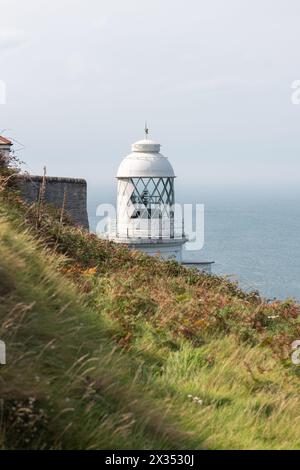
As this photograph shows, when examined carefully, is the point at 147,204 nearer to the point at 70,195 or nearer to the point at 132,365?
the point at 70,195

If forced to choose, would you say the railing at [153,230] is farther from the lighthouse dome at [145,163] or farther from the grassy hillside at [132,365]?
the grassy hillside at [132,365]

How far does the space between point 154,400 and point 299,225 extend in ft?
517

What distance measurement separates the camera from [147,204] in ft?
127

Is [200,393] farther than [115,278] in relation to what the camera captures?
No

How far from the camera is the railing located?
37.8 metres

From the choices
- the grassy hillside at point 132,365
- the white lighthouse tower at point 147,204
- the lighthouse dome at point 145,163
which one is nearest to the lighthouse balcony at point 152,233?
the white lighthouse tower at point 147,204

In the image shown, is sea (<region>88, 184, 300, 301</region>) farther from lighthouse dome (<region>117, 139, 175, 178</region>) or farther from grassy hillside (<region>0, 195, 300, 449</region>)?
grassy hillside (<region>0, 195, 300, 449</region>)

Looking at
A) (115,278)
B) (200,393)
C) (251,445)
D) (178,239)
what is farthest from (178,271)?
(178,239)

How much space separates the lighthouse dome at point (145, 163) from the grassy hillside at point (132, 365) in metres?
28.4

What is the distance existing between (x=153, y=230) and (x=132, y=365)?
31919 millimetres

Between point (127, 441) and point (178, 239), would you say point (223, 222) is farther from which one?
point (127, 441)

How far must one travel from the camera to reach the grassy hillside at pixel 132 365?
4.21 m

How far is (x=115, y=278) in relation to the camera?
9266 millimetres
